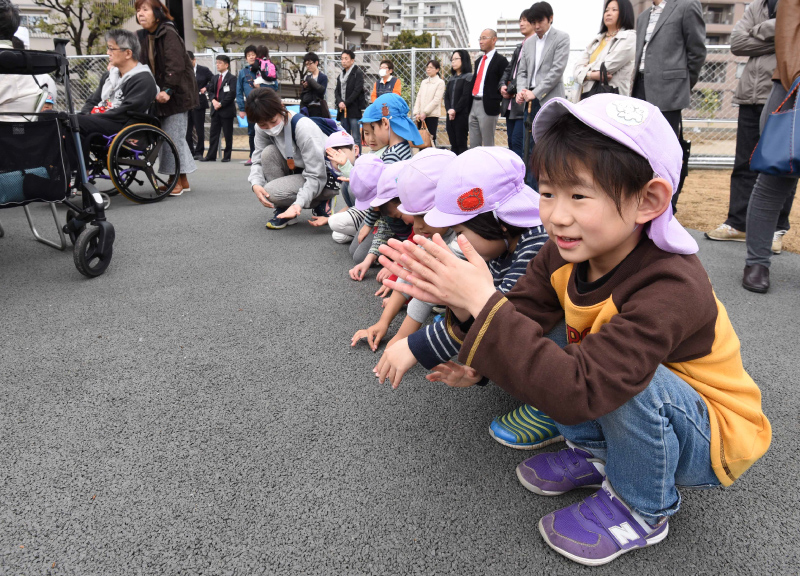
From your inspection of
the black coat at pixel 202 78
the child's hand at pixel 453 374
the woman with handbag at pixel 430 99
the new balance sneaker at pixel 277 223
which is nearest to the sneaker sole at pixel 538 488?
the child's hand at pixel 453 374

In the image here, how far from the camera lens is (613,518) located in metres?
0.98

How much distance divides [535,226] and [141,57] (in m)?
4.14

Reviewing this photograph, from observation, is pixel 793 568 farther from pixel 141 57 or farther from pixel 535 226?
pixel 141 57

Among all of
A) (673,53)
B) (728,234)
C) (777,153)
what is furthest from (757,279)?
(673,53)

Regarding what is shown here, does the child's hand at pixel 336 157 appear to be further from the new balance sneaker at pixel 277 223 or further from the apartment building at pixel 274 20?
the apartment building at pixel 274 20

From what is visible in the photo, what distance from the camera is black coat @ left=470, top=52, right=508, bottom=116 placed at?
5.04 m

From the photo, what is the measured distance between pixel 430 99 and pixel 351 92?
1.11 m

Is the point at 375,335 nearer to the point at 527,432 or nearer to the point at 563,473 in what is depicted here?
the point at 527,432

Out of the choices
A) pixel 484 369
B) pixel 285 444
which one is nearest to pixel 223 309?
pixel 285 444

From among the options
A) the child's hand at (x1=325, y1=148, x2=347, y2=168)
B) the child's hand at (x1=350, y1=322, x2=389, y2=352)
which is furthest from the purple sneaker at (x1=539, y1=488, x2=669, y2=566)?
the child's hand at (x1=325, y1=148, x2=347, y2=168)

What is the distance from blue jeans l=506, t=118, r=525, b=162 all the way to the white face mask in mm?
1976

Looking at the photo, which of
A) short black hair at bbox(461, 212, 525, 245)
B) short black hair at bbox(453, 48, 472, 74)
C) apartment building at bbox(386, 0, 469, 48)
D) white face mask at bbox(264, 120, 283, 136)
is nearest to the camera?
short black hair at bbox(461, 212, 525, 245)

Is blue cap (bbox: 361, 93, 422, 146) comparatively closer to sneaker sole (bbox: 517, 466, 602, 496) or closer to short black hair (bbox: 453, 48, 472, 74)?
sneaker sole (bbox: 517, 466, 602, 496)

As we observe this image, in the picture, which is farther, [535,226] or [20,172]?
[20,172]
